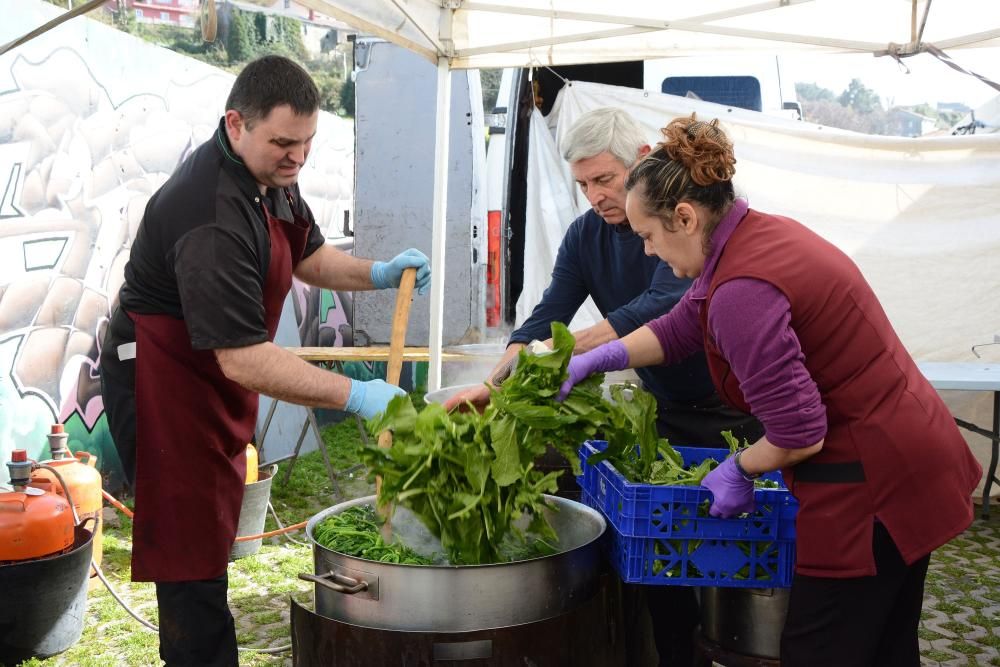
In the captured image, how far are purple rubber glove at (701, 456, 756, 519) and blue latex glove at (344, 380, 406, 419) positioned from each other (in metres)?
0.89

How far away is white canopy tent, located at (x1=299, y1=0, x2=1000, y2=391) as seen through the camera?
436cm

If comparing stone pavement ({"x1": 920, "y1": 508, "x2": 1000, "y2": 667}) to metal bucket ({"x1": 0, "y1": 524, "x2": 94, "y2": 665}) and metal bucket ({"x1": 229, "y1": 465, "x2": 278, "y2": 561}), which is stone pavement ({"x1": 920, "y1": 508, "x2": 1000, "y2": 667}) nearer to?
metal bucket ({"x1": 229, "y1": 465, "x2": 278, "y2": 561})

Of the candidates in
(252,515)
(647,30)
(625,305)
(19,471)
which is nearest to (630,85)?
(647,30)

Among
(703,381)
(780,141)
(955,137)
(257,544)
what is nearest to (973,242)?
(955,137)

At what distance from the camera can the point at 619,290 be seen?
3354 millimetres

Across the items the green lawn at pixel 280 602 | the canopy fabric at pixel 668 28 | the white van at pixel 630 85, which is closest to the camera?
the green lawn at pixel 280 602

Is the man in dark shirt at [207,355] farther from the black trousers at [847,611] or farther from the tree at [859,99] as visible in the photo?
the tree at [859,99]

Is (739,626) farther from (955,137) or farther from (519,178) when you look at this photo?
(519,178)

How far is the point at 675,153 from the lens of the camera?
2135 millimetres

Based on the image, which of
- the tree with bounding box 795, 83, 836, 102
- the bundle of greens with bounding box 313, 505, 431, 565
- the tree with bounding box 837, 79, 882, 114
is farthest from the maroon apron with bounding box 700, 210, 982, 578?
the tree with bounding box 837, 79, 882, 114

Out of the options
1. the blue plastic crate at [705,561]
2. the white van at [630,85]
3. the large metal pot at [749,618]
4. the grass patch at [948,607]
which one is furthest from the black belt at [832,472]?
the white van at [630,85]

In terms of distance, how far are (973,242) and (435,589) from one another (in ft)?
16.4

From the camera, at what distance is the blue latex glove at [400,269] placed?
123 inches

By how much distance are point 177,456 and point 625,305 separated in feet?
4.86
